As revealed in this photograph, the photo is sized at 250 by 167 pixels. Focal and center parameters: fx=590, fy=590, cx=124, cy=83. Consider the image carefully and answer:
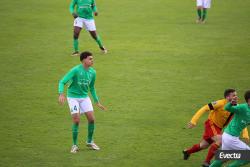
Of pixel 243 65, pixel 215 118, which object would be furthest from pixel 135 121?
pixel 243 65

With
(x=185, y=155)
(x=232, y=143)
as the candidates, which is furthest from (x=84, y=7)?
(x=232, y=143)

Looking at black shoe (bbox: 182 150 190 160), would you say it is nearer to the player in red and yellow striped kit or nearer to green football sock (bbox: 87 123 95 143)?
the player in red and yellow striped kit

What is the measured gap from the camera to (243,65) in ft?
72.6

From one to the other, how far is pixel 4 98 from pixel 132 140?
204 inches

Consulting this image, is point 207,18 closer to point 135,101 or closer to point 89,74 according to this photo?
point 135,101

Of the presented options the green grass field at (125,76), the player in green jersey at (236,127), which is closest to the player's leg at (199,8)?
the green grass field at (125,76)

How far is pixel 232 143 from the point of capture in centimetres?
1193

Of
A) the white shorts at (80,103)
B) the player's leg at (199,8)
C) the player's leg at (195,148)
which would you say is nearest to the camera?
the player's leg at (195,148)

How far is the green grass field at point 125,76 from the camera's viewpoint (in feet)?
47.1

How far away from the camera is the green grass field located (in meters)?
14.4

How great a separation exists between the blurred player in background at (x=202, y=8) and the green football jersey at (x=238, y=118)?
1737 cm

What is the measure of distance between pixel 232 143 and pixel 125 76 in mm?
9392

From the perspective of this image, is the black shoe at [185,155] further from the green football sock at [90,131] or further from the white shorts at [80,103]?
the white shorts at [80,103]

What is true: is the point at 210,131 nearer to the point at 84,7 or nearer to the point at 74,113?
the point at 74,113
